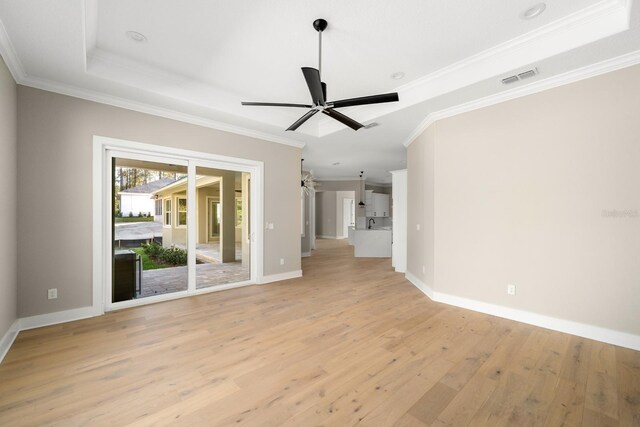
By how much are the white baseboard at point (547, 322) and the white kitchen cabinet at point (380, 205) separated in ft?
24.7

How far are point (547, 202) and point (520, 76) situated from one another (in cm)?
151

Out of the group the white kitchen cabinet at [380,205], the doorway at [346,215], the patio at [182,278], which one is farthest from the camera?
the doorway at [346,215]

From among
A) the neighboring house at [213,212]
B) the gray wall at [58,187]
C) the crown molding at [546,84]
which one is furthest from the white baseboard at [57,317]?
the crown molding at [546,84]

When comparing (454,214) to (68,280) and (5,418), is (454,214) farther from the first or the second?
(68,280)

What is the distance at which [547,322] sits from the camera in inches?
123

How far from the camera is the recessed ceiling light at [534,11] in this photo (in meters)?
2.31

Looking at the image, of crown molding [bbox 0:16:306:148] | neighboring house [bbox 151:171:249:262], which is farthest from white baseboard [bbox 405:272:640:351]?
crown molding [bbox 0:16:306:148]

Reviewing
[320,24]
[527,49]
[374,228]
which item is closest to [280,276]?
[320,24]

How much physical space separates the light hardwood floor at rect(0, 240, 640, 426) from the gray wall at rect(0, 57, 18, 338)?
0.43 meters

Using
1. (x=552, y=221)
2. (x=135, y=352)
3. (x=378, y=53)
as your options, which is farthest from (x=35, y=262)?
(x=552, y=221)

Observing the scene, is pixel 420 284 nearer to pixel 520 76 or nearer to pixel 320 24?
pixel 520 76

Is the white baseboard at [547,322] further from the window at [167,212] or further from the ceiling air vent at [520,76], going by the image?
the window at [167,212]

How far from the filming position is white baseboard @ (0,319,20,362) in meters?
2.47

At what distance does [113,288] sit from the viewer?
12.2 ft
